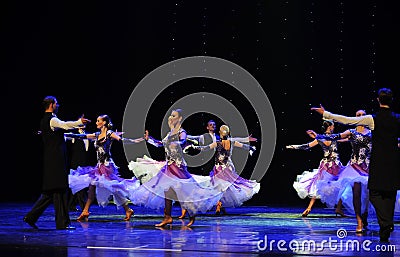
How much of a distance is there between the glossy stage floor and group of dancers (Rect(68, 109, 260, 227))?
0.32 m

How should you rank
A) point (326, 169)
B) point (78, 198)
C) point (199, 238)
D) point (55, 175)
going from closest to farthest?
point (199, 238) < point (55, 175) < point (326, 169) < point (78, 198)

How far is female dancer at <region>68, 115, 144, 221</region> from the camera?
9.24m

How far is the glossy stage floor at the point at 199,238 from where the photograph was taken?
5.76 metres

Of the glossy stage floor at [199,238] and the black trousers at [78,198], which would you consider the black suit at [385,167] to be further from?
the black trousers at [78,198]

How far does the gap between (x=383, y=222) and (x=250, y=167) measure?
6.70 meters

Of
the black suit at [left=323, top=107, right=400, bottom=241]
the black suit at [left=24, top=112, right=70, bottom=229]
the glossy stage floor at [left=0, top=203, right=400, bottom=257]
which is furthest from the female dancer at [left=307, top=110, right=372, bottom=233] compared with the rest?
the black suit at [left=24, top=112, right=70, bottom=229]

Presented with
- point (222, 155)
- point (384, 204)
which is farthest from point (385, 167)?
point (222, 155)

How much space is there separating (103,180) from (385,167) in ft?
14.1

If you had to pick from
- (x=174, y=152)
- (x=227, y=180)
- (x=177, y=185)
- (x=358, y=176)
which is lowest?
(x=227, y=180)

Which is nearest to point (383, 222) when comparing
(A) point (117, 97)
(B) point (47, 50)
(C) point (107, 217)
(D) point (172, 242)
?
(D) point (172, 242)

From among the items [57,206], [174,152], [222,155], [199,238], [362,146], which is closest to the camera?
[199,238]

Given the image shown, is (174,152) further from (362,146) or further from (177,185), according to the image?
(362,146)

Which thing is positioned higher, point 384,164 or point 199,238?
point 384,164

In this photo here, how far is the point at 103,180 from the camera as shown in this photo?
925cm
